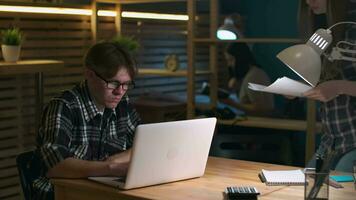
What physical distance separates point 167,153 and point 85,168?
1.16 feet

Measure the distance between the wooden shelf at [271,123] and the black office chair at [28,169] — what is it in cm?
218

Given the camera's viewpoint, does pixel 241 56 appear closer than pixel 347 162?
No

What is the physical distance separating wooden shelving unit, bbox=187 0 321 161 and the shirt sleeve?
81.8 inches

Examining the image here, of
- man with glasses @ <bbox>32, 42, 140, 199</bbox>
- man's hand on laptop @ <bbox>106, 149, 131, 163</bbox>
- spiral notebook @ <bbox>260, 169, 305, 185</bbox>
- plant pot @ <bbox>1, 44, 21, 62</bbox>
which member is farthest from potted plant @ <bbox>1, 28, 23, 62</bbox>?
spiral notebook @ <bbox>260, 169, 305, 185</bbox>

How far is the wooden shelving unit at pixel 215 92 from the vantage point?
4.11 meters

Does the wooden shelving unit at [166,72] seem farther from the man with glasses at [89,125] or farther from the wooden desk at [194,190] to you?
the wooden desk at [194,190]

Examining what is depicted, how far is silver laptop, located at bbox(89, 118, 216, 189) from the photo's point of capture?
7.22 ft

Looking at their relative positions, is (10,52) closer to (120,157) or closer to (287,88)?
(120,157)

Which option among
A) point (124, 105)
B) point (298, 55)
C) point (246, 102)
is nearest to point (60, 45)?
point (246, 102)

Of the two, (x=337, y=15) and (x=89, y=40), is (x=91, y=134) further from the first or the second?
(x=89, y=40)

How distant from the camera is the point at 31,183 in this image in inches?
100

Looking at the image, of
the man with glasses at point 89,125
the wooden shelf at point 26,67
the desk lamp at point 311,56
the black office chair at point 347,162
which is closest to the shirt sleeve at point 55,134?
the man with glasses at point 89,125

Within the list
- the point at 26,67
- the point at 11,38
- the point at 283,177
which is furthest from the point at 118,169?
the point at 11,38

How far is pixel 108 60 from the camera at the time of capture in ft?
8.61
